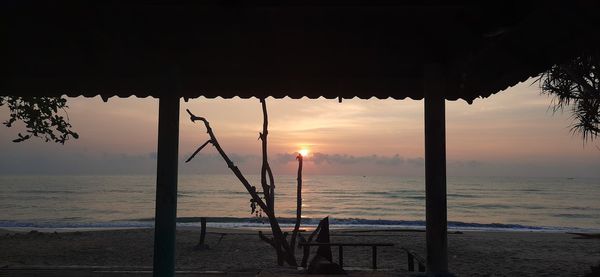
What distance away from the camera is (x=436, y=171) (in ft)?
15.7

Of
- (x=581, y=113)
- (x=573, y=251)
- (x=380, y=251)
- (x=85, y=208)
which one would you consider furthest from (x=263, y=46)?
(x=85, y=208)

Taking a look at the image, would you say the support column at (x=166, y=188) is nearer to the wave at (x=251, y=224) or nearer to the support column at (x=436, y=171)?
the support column at (x=436, y=171)

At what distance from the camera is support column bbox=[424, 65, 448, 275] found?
4.75 m

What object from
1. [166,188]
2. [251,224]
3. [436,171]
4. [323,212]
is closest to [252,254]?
[166,188]

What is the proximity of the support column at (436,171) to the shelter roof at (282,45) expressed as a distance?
0.32m

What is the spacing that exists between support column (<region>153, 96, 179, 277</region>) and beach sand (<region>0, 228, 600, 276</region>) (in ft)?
25.2

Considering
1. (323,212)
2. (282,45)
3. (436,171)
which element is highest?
(282,45)

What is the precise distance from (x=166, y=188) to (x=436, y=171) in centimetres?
272

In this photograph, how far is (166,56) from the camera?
453cm

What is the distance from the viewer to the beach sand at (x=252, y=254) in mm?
14695

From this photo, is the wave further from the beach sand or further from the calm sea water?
the beach sand

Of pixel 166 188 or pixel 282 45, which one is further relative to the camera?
pixel 166 188

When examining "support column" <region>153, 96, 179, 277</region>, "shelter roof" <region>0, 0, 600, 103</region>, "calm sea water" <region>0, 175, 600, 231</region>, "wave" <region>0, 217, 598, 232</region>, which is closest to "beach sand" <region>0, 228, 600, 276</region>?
"support column" <region>153, 96, 179, 277</region>

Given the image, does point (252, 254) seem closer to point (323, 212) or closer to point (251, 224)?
point (251, 224)
